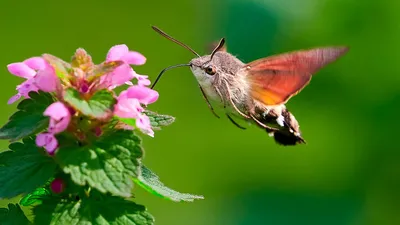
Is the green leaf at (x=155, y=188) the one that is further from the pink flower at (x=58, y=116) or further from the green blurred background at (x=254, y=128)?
the green blurred background at (x=254, y=128)

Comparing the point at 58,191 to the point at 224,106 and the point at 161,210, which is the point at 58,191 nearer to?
the point at 224,106

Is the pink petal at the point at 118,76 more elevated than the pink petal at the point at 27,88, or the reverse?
the pink petal at the point at 118,76

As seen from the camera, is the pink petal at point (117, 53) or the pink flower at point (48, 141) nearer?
the pink flower at point (48, 141)

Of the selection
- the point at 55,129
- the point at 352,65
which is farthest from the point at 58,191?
the point at 352,65

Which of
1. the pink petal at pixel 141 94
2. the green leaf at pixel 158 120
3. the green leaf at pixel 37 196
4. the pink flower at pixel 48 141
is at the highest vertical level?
the pink petal at pixel 141 94

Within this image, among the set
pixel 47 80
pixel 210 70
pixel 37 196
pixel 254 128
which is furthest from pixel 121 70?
pixel 254 128

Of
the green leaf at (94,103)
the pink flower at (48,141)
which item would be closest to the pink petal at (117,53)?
the green leaf at (94,103)

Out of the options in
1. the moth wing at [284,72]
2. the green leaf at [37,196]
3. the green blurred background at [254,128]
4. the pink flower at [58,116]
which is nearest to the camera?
the pink flower at [58,116]
